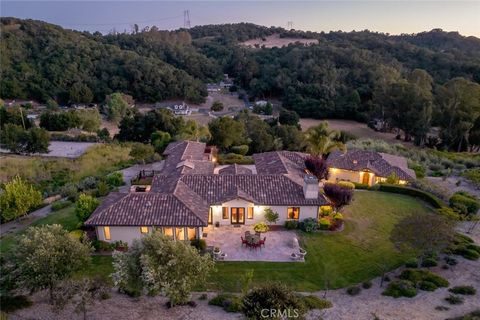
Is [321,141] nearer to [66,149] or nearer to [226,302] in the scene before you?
[226,302]

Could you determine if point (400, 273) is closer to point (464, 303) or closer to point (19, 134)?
point (464, 303)

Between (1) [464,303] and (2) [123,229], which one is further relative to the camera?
(2) [123,229]

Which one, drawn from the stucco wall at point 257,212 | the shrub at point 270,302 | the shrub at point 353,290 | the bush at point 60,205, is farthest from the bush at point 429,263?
the bush at point 60,205

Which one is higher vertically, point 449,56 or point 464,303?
point 449,56

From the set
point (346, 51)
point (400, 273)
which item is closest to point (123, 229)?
point (400, 273)

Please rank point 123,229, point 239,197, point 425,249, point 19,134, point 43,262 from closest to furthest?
point 43,262 → point 425,249 → point 123,229 → point 239,197 → point 19,134

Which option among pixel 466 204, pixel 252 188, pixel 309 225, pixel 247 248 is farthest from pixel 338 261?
pixel 466 204

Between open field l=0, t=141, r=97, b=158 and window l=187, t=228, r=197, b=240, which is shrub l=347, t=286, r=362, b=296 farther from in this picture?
open field l=0, t=141, r=97, b=158

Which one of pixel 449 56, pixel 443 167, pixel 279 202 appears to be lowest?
pixel 443 167

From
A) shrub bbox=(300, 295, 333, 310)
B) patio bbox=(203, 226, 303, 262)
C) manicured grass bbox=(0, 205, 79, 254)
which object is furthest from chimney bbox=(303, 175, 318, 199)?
manicured grass bbox=(0, 205, 79, 254)
